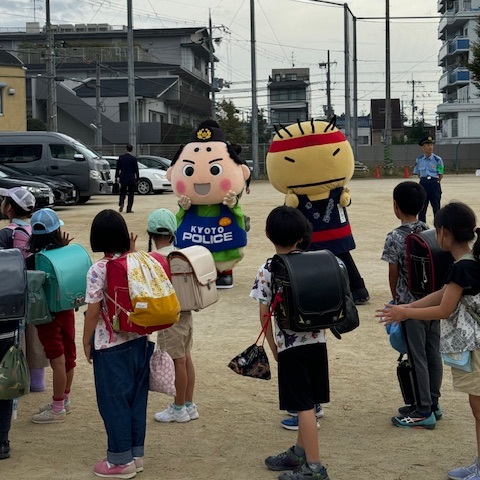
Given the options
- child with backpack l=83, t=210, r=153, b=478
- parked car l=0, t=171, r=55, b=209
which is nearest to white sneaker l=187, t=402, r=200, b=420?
child with backpack l=83, t=210, r=153, b=478

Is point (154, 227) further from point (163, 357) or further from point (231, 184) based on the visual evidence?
point (231, 184)

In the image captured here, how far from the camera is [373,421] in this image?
5625 millimetres

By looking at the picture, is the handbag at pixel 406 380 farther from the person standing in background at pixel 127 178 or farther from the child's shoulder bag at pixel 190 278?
the person standing in background at pixel 127 178

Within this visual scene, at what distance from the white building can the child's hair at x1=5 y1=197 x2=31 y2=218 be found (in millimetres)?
59540

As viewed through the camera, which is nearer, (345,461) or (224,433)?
(345,461)

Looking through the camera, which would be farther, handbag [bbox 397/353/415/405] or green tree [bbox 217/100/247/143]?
green tree [bbox 217/100/247/143]

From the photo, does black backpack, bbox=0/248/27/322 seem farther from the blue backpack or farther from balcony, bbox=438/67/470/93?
balcony, bbox=438/67/470/93

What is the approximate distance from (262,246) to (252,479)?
386 inches

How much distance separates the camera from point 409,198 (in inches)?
221

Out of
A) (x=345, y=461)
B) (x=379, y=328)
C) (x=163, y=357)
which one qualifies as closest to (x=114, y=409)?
(x=163, y=357)

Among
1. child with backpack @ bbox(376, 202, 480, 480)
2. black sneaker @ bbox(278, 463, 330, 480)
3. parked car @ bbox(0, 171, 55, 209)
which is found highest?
parked car @ bbox(0, 171, 55, 209)

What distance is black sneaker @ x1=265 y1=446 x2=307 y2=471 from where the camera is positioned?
4734 millimetres

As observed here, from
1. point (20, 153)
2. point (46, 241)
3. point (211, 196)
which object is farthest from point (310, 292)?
point (20, 153)

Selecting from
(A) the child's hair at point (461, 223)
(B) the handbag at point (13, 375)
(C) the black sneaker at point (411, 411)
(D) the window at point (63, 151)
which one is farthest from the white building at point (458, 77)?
(B) the handbag at point (13, 375)
